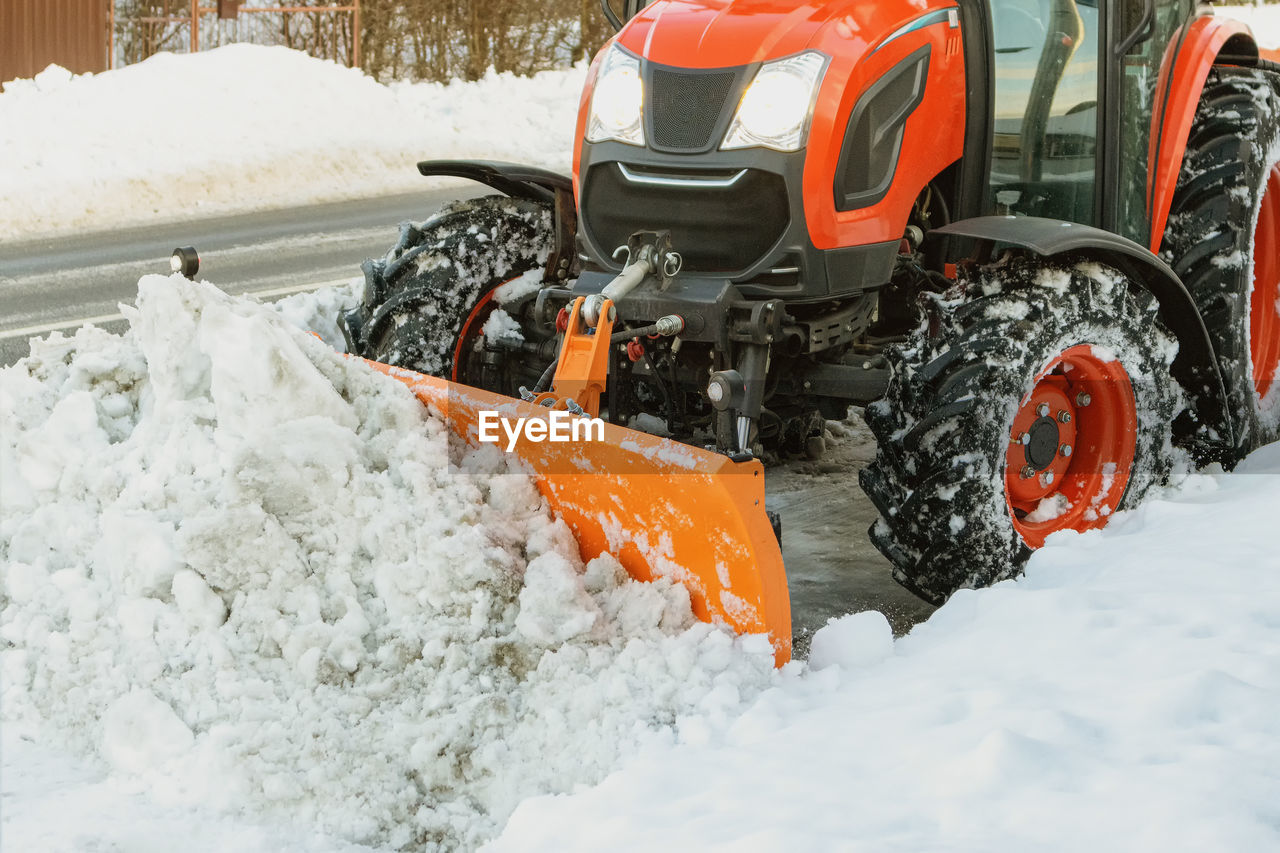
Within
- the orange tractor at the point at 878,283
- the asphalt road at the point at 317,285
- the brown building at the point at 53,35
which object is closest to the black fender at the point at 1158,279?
the orange tractor at the point at 878,283

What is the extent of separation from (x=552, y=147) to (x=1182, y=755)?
1369 centimetres

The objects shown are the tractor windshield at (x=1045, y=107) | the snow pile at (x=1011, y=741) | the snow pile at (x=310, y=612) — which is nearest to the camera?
the snow pile at (x=1011, y=741)

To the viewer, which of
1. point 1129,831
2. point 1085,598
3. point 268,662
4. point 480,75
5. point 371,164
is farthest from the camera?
point 480,75

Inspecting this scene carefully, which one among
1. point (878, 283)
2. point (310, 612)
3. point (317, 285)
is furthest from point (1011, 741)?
point (317, 285)

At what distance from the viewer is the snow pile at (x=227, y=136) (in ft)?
39.5

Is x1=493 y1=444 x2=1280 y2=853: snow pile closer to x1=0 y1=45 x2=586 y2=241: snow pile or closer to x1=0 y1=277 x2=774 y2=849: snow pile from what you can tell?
x1=0 y1=277 x2=774 y2=849: snow pile

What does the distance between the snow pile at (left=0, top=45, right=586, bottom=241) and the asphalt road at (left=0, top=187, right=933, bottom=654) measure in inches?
30.8

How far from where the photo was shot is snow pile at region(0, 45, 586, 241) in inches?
→ 474

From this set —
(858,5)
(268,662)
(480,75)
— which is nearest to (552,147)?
(480,75)

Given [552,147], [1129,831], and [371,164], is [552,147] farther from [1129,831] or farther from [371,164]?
[1129,831]

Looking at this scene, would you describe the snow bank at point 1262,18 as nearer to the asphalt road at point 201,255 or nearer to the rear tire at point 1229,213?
the asphalt road at point 201,255

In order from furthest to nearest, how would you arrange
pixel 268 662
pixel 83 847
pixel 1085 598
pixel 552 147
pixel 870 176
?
pixel 552 147
pixel 870 176
pixel 1085 598
pixel 268 662
pixel 83 847

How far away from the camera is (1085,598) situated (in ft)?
12.3

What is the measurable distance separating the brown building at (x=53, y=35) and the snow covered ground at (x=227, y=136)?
1204 millimetres
